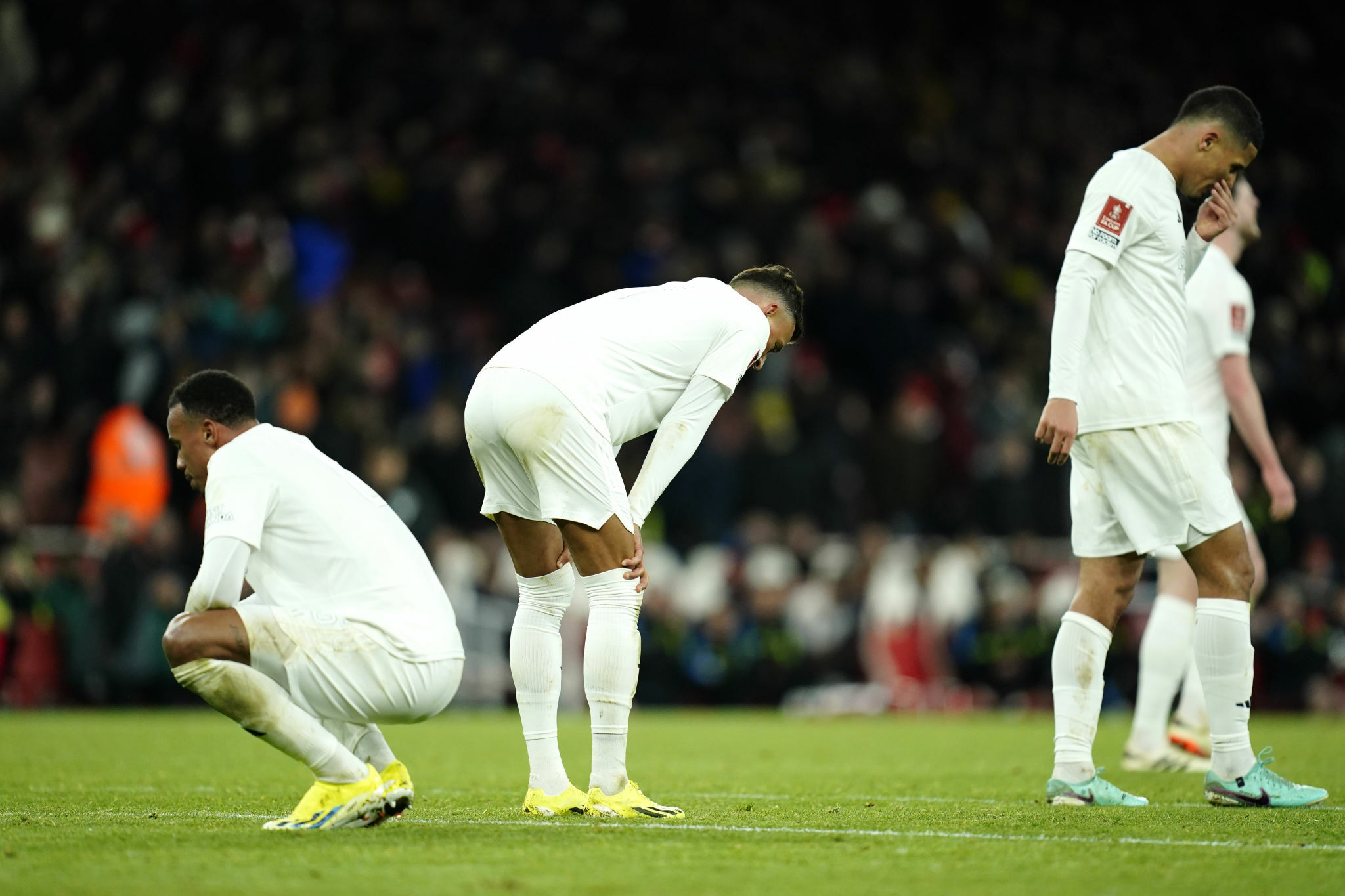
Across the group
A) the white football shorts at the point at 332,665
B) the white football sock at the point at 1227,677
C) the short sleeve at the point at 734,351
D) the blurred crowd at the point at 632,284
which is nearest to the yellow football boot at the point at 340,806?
the white football shorts at the point at 332,665

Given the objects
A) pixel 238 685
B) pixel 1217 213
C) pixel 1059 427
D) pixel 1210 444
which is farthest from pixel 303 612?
pixel 1210 444

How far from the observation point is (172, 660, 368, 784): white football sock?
5.25 metres

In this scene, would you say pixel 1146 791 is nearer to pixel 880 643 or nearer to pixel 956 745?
pixel 956 745

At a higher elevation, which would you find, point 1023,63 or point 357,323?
point 1023,63

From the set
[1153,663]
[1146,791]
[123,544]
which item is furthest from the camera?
[123,544]

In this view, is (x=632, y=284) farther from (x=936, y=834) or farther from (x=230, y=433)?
(x=936, y=834)

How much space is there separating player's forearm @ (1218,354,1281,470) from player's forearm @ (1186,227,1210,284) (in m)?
1.20

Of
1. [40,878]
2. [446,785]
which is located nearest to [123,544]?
[446,785]

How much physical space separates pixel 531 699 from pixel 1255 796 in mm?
2775

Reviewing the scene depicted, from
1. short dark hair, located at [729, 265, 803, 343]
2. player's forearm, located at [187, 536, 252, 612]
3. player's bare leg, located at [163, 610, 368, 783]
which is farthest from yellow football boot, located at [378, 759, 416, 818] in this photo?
short dark hair, located at [729, 265, 803, 343]

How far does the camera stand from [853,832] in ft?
18.0

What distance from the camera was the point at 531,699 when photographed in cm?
612

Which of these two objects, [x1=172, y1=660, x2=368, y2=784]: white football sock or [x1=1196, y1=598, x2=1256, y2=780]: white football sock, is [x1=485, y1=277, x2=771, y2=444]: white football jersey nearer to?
[x1=172, y1=660, x2=368, y2=784]: white football sock

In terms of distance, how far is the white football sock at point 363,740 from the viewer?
5730mm
